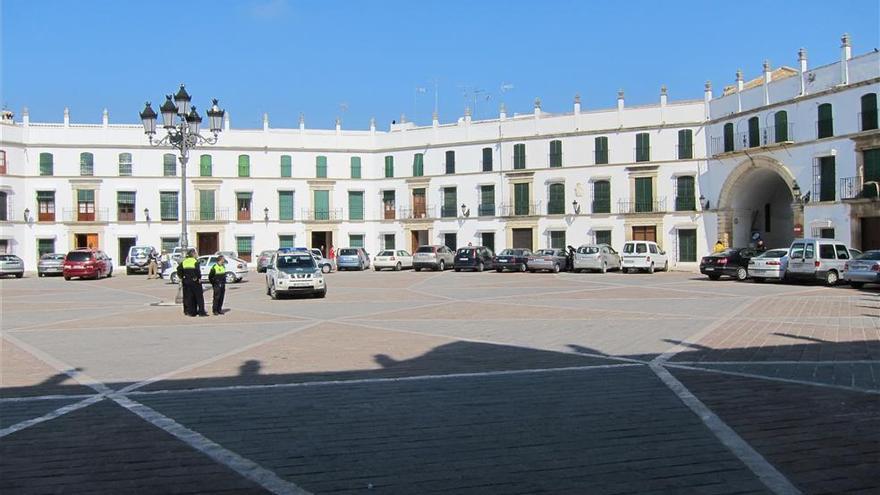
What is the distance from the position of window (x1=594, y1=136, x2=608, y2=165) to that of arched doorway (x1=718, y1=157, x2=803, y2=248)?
28.6 ft

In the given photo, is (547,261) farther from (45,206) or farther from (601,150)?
(45,206)

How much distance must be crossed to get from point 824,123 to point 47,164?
166 feet

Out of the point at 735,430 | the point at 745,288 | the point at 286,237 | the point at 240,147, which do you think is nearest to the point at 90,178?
the point at 240,147

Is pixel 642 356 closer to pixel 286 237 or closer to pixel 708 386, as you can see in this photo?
pixel 708 386

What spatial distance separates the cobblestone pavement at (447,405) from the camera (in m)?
5.59

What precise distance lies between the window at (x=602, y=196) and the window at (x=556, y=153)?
3.08 meters

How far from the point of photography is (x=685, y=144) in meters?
47.6

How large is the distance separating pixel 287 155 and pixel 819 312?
1813 inches

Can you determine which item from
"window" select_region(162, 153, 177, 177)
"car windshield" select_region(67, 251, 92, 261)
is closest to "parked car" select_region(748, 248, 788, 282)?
"car windshield" select_region(67, 251, 92, 261)

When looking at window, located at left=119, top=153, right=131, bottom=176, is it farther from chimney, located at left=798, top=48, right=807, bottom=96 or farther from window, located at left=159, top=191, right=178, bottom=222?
chimney, located at left=798, top=48, right=807, bottom=96

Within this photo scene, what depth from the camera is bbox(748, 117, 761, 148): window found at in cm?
4134

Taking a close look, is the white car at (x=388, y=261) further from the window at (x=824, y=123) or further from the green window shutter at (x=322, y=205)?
the window at (x=824, y=123)

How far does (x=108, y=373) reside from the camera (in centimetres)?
1023

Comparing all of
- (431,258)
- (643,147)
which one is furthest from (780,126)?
(431,258)
